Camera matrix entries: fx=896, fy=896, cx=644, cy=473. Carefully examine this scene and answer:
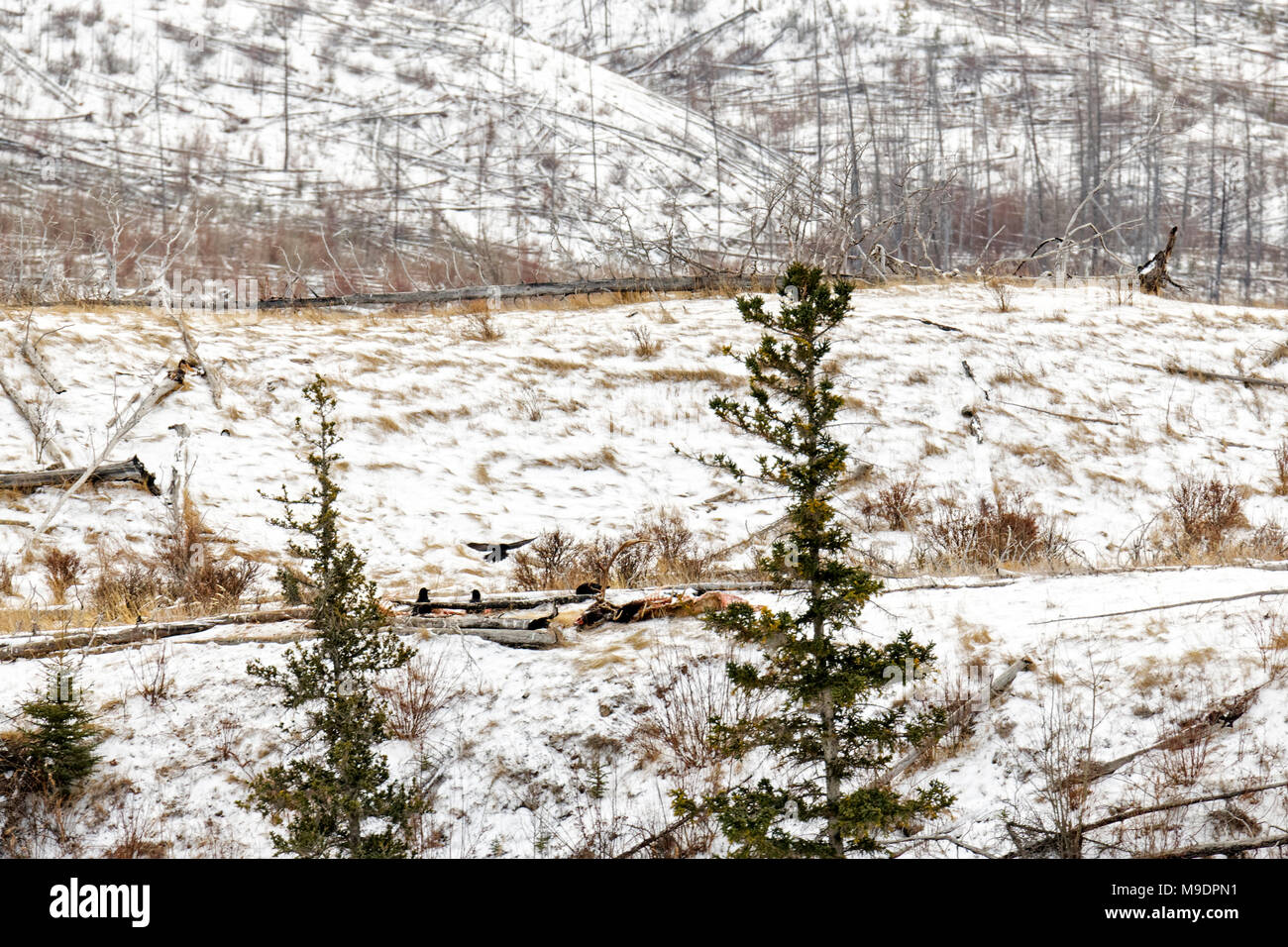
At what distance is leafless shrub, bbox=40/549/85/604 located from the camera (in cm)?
832

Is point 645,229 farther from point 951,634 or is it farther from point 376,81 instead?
point 951,634

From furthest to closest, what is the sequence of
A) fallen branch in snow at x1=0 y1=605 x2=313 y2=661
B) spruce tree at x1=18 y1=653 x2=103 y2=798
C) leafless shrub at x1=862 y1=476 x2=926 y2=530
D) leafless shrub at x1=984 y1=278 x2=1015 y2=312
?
1. leafless shrub at x1=984 y1=278 x2=1015 y2=312
2. leafless shrub at x1=862 y1=476 x2=926 y2=530
3. fallen branch in snow at x1=0 y1=605 x2=313 y2=661
4. spruce tree at x1=18 y1=653 x2=103 y2=798

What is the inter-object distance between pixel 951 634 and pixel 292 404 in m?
9.63

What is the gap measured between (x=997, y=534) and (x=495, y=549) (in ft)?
18.1

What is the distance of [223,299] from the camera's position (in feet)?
60.4

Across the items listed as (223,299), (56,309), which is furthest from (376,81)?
(56,309)

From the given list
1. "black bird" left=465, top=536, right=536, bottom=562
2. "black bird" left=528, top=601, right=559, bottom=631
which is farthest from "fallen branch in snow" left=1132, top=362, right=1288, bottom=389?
"black bird" left=528, top=601, right=559, bottom=631

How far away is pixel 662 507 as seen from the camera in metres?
10.8

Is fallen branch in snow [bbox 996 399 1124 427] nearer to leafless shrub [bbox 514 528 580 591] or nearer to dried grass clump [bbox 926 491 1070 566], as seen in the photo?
dried grass clump [bbox 926 491 1070 566]

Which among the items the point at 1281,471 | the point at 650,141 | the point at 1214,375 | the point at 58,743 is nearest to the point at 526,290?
the point at 1214,375

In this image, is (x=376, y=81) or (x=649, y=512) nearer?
(x=649, y=512)

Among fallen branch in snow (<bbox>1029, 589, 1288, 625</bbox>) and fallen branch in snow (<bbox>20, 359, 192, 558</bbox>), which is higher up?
fallen branch in snow (<bbox>20, 359, 192, 558</bbox>)

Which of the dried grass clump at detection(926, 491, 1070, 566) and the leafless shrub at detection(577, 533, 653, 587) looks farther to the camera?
the dried grass clump at detection(926, 491, 1070, 566)

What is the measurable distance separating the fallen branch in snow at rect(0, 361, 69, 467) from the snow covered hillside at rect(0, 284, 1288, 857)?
0.52 feet
